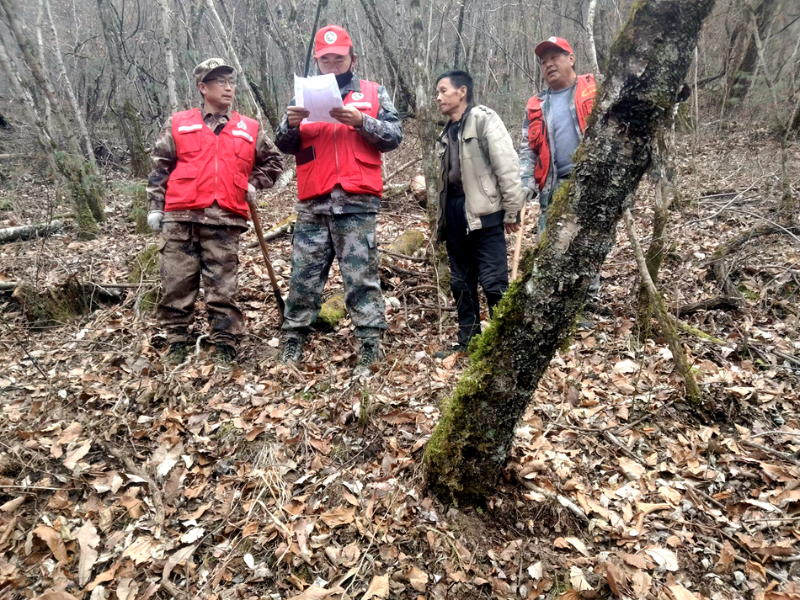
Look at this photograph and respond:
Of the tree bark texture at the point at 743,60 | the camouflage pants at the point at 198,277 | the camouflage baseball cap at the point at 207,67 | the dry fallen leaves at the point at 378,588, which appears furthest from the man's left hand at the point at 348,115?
the tree bark texture at the point at 743,60

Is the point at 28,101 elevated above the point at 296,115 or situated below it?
above

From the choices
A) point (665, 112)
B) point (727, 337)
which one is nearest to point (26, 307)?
point (665, 112)

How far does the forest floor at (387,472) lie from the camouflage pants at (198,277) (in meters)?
0.28

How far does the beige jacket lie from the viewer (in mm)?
3729

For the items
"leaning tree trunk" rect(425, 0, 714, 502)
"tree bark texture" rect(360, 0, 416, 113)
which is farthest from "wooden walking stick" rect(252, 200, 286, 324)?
"tree bark texture" rect(360, 0, 416, 113)

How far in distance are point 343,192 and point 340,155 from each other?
0.99ft

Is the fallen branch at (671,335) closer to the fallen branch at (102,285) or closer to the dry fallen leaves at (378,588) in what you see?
the dry fallen leaves at (378,588)

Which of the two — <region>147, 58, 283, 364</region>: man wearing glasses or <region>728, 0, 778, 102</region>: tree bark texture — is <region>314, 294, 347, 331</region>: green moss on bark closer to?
<region>147, 58, 283, 364</region>: man wearing glasses

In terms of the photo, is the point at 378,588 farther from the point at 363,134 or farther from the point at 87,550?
the point at 363,134

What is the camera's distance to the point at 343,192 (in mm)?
3738

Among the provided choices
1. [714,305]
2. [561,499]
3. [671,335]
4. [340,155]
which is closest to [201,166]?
[340,155]

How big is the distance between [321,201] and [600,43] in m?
9.17

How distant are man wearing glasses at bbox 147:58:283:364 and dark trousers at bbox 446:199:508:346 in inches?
74.0

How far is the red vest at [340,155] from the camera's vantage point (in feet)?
12.2
